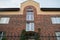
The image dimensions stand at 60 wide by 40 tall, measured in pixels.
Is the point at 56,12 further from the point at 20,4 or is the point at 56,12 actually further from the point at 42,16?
the point at 20,4

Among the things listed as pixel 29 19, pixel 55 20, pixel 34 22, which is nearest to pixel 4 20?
pixel 29 19

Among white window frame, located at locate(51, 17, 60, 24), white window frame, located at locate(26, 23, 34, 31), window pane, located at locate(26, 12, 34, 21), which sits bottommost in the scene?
white window frame, located at locate(26, 23, 34, 31)

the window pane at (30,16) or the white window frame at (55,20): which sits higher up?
the window pane at (30,16)

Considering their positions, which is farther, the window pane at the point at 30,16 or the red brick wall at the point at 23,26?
the window pane at the point at 30,16

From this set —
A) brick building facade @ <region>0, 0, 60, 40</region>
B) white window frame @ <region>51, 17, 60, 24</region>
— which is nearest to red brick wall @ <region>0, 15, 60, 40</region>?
brick building facade @ <region>0, 0, 60, 40</region>

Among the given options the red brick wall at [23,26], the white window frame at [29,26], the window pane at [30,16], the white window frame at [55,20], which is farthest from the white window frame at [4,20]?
the white window frame at [55,20]

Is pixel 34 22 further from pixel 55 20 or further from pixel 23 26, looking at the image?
pixel 55 20

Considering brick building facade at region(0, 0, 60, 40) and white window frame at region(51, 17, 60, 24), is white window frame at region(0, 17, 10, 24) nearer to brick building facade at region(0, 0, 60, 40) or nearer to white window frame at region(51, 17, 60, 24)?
brick building facade at region(0, 0, 60, 40)

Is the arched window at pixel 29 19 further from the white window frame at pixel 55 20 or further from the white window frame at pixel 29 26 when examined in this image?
the white window frame at pixel 55 20

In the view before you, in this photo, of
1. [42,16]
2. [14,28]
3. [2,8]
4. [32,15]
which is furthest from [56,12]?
[2,8]

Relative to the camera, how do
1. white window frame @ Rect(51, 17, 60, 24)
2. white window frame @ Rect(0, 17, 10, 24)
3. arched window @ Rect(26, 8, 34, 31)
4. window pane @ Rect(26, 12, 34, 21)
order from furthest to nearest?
window pane @ Rect(26, 12, 34, 21) → white window frame @ Rect(0, 17, 10, 24) → white window frame @ Rect(51, 17, 60, 24) → arched window @ Rect(26, 8, 34, 31)

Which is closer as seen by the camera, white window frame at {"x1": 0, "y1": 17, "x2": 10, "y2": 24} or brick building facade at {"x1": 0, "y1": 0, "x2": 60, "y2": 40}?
brick building facade at {"x1": 0, "y1": 0, "x2": 60, "y2": 40}

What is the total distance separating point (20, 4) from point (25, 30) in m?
4.43

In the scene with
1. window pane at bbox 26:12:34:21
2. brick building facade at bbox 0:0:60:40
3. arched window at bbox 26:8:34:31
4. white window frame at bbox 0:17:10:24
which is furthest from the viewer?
window pane at bbox 26:12:34:21
